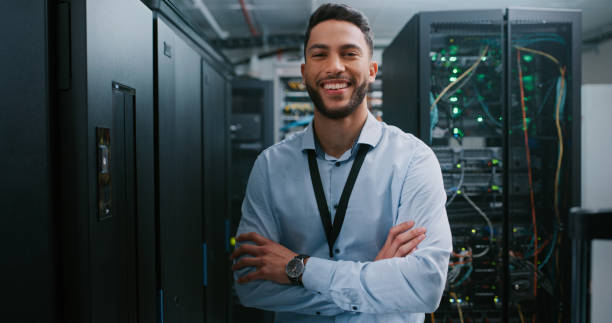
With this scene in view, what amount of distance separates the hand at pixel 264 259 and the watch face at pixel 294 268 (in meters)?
0.01

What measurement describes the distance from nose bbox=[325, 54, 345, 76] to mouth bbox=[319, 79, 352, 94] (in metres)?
0.02

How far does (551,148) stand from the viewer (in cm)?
192

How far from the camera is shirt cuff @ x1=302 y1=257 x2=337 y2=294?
1.06m

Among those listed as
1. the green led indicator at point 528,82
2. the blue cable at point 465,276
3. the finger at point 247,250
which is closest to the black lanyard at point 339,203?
the finger at point 247,250

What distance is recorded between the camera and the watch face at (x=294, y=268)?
43.0 inches

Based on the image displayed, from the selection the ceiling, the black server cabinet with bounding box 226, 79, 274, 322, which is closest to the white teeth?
the ceiling

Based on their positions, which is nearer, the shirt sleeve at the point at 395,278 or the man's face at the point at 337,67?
the shirt sleeve at the point at 395,278

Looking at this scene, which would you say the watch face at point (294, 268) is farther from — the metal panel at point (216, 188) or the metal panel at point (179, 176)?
the metal panel at point (216, 188)

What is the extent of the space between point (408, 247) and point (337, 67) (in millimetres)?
542

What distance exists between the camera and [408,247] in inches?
41.8

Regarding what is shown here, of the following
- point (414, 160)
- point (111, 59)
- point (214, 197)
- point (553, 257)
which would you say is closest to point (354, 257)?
point (414, 160)

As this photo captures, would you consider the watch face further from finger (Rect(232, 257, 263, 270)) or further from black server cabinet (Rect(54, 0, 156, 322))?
black server cabinet (Rect(54, 0, 156, 322))

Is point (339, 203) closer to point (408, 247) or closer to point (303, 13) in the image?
point (408, 247)

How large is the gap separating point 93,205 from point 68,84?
25cm
